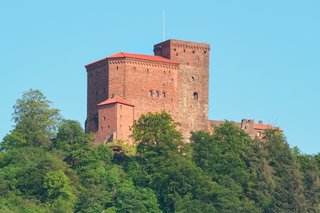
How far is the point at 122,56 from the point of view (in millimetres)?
119812

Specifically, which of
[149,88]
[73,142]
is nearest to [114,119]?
[149,88]

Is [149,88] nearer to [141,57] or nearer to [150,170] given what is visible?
[141,57]

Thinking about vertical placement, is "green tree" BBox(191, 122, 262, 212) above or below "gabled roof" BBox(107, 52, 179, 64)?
below

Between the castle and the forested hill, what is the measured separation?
7.28 feet

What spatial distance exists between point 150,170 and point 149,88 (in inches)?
Answer: 330

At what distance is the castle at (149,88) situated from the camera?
11788 centimetres

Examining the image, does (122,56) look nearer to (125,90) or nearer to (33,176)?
(125,90)

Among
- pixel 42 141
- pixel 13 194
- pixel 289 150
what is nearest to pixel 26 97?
pixel 42 141

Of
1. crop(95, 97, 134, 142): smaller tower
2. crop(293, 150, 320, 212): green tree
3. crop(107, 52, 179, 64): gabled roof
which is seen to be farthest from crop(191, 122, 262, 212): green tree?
crop(107, 52, 179, 64): gabled roof

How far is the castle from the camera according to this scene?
387 feet

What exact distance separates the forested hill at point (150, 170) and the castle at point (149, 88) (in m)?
2.22

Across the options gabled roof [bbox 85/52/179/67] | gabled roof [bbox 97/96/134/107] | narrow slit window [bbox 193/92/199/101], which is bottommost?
gabled roof [bbox 97/96/134/107]

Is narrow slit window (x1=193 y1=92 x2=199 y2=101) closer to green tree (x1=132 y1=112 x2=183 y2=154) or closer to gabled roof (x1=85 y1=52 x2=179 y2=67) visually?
gabled roof (x1=85 y1=52 x2=179 y2=67)

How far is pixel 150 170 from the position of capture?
11362 cm
